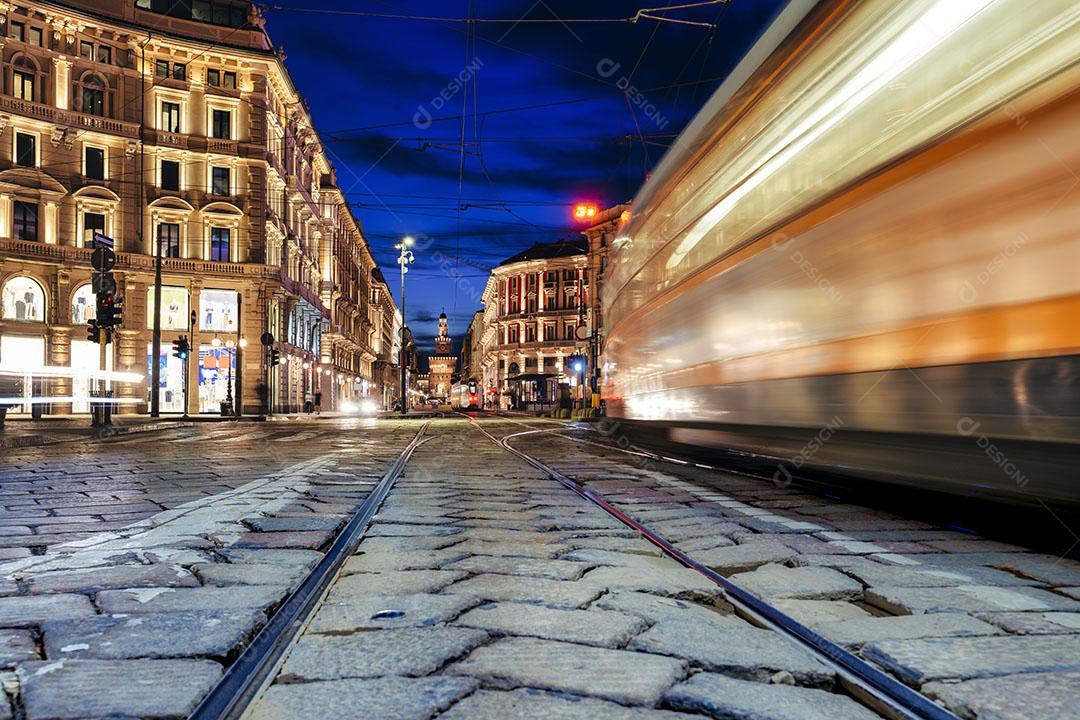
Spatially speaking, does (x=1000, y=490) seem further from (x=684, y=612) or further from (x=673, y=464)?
(x=673, y=464)

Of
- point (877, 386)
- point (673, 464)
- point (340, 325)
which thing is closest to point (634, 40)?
point (673, 464)

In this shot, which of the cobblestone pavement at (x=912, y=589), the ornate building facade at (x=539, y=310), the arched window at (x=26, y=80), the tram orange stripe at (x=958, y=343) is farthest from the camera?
the ornate building facade at (x=539, y=310)

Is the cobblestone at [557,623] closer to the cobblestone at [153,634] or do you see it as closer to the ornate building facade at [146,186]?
the cobblestone at [153,634]

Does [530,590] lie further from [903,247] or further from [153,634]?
[903,247]

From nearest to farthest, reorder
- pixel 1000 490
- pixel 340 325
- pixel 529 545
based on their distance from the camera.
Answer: pixel 1000 490 → pixel 529 545 → pixel 340 325

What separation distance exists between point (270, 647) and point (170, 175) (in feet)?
119

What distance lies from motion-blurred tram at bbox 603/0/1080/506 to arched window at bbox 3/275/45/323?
3139 centimetres

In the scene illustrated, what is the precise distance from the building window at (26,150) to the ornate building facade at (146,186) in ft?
0.15

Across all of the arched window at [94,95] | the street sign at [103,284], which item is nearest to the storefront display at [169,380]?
the arched window at [94,95]

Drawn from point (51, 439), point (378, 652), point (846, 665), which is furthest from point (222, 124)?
point (846, 665)

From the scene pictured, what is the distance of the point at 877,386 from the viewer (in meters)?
4.56

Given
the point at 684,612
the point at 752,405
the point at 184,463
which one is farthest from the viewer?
the point at 184,463

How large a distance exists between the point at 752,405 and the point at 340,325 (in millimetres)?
53189

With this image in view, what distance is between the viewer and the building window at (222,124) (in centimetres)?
3525
